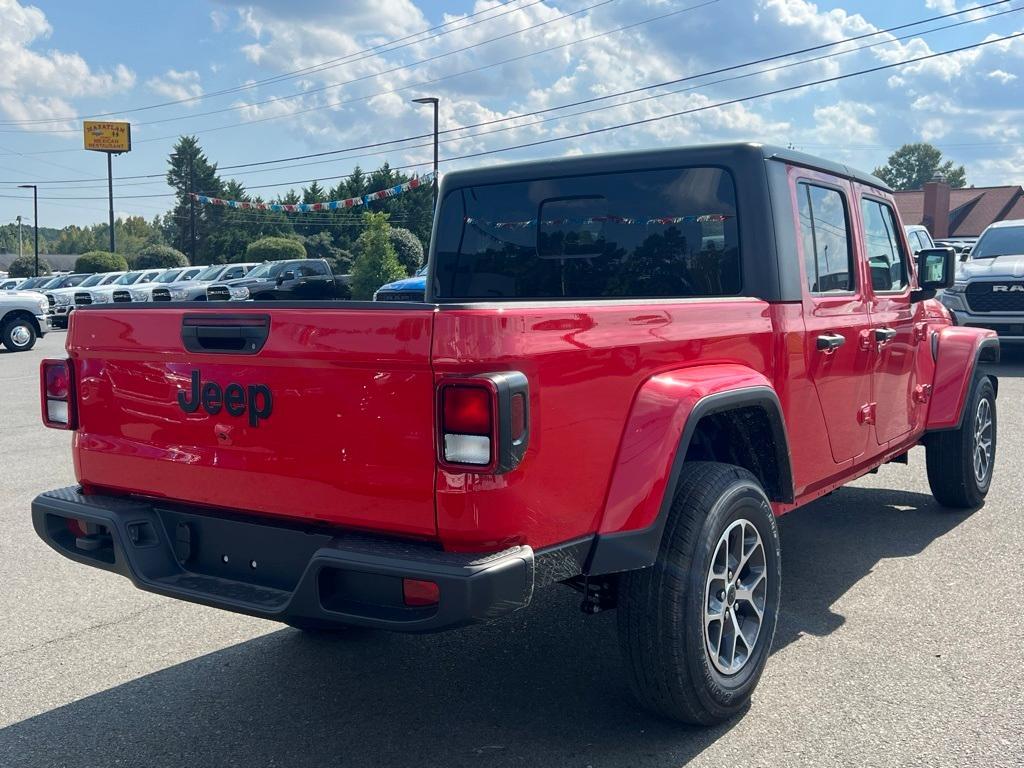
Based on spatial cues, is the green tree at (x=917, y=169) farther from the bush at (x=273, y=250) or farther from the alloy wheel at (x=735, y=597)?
the alloy wheel at (x=735, y=597)

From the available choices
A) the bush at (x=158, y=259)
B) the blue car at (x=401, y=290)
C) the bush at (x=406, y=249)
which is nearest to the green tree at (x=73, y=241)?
the bush at (x=158, y=259)

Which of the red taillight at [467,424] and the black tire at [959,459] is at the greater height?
the red taillight at [467,424]

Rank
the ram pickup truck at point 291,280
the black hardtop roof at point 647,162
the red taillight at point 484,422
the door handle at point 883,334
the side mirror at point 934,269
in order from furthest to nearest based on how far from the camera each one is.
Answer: the ram pickup truck at point 291,280, the side mirror at point 934,269, the door handle at point 883,334, the black hardtop roof at point 647,162, the red taillight at point 484,422

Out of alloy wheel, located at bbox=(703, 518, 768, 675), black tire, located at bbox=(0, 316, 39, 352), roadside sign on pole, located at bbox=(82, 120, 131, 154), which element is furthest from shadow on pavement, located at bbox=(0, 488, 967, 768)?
roadside sign on pole, located at bbox=(82, 120, 131, 154)

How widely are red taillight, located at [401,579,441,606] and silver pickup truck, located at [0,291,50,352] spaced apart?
63.2 ft

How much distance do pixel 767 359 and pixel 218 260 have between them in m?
79.6

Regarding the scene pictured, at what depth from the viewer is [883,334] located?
486cm

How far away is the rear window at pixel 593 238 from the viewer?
4.21m

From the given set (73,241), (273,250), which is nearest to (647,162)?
(273,250)

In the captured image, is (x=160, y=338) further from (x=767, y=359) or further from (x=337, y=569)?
(x=767, y=359)

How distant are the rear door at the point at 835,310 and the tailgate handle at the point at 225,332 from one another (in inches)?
88.4

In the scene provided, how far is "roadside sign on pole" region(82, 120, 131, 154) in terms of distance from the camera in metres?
80.7

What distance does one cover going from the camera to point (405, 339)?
2.71m

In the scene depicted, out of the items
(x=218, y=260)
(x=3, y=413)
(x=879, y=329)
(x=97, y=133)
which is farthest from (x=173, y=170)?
(x=879, y=329)
